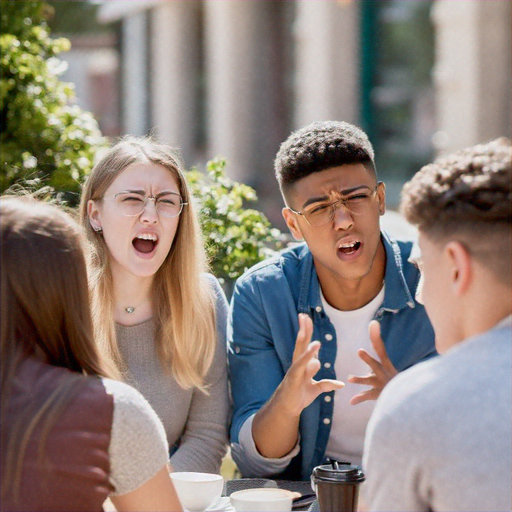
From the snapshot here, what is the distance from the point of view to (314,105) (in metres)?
11.3

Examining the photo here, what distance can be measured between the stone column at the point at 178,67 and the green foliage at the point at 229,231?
1205 cm

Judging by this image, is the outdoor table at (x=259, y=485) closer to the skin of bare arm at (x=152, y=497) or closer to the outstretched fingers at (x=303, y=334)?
the outstretched fingers at (x=303, y=334)

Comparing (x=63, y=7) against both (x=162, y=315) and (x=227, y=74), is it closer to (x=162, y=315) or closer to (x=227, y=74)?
(x=227, y=74)

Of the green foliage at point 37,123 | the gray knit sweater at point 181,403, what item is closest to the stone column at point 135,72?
the green foliage at point 37,123

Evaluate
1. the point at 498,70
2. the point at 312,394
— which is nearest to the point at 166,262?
the point at 312,394

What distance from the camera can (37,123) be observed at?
425cm

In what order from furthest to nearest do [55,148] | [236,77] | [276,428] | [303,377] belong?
[236,77]
[55,148]
[276,428]
[303,377]

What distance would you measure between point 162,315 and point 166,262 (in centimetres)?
19

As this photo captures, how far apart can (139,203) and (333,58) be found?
27.1 ft

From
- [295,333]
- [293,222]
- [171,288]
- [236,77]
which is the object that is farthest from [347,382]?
[236,77]

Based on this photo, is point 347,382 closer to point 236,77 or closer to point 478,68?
point 478,68

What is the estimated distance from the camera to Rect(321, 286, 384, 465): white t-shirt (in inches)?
117

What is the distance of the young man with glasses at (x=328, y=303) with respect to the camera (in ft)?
9.68

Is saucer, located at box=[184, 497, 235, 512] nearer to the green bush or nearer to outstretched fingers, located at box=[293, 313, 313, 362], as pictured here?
outstretched fingers, located at box=[293, 313, 313, 362]
